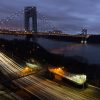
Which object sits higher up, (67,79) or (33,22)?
(33,22)

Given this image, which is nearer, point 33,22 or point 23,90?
point 23,90

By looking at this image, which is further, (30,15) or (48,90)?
(30,15)

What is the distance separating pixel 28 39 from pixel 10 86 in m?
69.5

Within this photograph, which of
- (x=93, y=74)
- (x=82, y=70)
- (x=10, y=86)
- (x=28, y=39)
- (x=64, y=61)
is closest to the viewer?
(x=10, y=86)

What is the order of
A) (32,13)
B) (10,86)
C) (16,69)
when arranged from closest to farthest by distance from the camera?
(10,86) < (16,69) < (32,13)

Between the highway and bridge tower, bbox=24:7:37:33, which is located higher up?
bridge tower, bbox=24:7:37:33

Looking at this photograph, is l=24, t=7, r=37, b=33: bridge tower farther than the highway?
Yes

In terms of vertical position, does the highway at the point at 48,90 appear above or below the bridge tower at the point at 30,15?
below

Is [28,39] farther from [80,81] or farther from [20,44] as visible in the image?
[80,81]

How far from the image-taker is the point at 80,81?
63.2 meters

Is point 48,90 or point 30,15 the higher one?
point 30,15

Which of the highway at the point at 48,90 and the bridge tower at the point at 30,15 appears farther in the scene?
the bridge tower at the point at 30,15

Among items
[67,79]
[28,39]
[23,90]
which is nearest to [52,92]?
Result: [23,90]

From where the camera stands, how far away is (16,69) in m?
78.4
